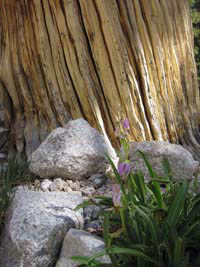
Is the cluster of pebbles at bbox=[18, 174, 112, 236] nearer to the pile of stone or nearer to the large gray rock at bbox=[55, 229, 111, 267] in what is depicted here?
the pile of stone

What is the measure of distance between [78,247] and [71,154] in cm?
123

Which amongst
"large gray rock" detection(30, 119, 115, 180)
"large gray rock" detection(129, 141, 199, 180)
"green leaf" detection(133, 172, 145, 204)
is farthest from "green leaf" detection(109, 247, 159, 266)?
"large gray rock" detection(30, 119, 115, 180)

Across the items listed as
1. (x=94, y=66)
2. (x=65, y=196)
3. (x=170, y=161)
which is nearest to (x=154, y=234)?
(x=65, y=196)

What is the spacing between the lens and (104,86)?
11.7 feet

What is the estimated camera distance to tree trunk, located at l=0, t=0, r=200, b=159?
11.5 feet

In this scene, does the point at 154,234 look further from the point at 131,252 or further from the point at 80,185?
the point at 80,185

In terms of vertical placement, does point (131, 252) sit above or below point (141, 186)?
below

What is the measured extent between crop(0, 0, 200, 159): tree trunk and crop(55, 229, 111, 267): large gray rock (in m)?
1.58

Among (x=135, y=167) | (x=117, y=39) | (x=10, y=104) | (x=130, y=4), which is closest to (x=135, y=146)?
(x=135, y=167)

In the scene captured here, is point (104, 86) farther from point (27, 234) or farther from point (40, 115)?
point (27, 234)

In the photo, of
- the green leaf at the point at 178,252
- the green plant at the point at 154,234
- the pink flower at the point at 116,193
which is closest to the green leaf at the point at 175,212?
the green plant at the point at 154,234

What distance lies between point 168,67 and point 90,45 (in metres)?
0.95

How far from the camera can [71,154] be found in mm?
3201

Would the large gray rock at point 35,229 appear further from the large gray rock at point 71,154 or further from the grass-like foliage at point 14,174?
the large gray rock at point 71,154
